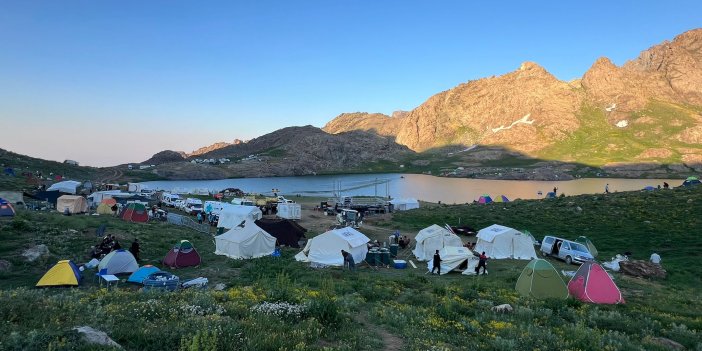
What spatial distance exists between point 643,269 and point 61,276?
32807mm

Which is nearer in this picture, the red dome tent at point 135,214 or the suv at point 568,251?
the suv at point 568,251

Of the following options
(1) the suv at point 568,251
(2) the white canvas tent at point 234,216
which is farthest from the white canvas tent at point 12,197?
(1) the suv at point 568,251

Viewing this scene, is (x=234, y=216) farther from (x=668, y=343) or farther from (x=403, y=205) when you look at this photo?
(x=668, y=343)

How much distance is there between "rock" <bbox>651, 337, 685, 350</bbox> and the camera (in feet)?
34.0

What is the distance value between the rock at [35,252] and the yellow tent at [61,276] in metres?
4.82

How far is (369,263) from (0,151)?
482 ft

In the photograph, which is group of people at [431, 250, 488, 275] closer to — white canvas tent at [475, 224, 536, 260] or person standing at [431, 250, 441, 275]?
person standing at [431, 250, 441, 275]

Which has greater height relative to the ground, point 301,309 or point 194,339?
point 194,339

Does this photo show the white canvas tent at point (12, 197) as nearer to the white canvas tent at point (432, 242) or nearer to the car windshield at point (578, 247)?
the white canvas tent at point (432, 242)

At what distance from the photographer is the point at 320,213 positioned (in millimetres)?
57406

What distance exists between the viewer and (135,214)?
4403 cm

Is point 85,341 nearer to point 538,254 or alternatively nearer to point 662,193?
point 538,254

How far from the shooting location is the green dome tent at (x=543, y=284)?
1792 cm

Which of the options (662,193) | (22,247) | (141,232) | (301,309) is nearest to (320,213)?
(141,232)
